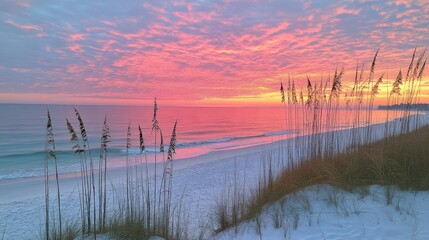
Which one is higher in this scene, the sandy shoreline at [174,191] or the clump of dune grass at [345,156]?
the clump of dune grass at [345,156]

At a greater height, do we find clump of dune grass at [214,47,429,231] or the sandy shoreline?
clump of dune grass at [214,47,429,231]

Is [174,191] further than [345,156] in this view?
Yes

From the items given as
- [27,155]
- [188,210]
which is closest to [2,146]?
[27,155]

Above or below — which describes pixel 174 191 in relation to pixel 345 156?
below

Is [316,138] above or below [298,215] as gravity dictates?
above

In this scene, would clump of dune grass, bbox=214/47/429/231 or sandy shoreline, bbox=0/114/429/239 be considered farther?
sandy shoreline, bbox=0/114/429/239

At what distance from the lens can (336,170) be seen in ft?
16.8

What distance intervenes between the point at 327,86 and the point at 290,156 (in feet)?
6.56

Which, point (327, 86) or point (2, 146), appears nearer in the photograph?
point (327, 86)

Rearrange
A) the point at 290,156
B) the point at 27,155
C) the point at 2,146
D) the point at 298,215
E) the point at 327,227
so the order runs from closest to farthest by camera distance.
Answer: the point at 327,227, the point at 298,215, the point at 290,156, the point at 27,155, the point at 2,146

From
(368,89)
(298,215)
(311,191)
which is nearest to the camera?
(298,215)

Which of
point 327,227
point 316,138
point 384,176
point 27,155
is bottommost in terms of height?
point 27,155

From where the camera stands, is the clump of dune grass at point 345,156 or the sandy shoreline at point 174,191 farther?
the sandy shoreline at point 174,191

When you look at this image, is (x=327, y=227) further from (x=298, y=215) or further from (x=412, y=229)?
(x=412, y=229)
